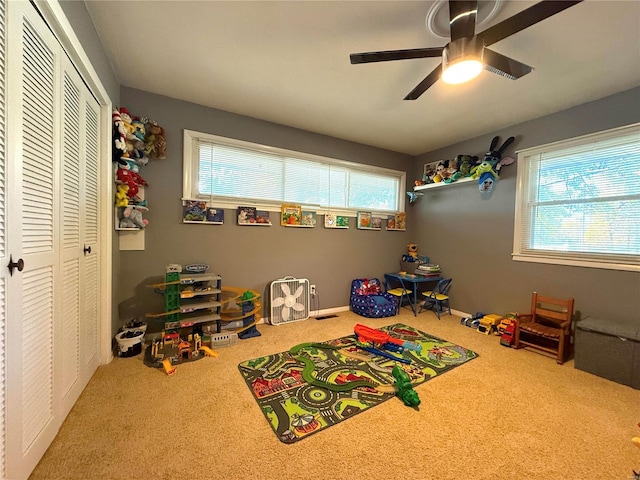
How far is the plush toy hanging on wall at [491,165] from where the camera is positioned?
120 inches

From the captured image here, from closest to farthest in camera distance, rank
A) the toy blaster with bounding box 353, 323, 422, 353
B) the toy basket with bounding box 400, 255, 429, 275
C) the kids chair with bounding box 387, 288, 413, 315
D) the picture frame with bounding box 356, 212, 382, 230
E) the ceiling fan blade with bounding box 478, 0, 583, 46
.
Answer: the ceiling fan blade with bounding box 478, 0, 583, 46 < the toy blaster with bounding box 353, 323, 422, 353 < the kids chair with bounding box 387, 288, 413, 315 < the picture frame with bounding box 356, 212, 382, 230 < the toy basket with bounding box 400, 255, 429, 275

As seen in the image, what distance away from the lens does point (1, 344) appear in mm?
905

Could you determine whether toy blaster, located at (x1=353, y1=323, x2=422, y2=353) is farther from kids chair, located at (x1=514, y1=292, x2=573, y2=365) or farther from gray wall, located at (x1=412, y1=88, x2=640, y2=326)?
gray wall, located at (x1=412, y1=88, x2=640, y2=326)

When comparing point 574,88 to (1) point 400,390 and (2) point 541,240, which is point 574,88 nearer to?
(2) point 541,240

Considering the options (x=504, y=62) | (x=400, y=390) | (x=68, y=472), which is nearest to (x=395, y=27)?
(x=504, y=62)

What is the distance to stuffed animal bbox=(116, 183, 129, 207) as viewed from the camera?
2174 mm

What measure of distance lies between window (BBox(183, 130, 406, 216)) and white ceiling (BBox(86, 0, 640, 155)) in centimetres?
44

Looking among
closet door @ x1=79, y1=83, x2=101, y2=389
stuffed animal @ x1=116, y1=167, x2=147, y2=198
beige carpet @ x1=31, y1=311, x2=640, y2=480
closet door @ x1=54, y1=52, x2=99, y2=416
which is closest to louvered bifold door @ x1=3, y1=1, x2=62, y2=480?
closet door @ x1=54, y1=52, x2=99, y2=416

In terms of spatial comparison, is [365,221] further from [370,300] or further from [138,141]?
[138,141]

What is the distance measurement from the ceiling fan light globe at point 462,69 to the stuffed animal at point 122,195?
8.81ft

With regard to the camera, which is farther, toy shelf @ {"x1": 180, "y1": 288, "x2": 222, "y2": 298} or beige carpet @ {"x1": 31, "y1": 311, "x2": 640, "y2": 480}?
toy shelf @ {"x1": 180, "y1": 288, "x2": 222, "y2": 298}

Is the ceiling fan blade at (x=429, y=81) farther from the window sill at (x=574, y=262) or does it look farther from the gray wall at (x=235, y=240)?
the window sill at (x=574, y=262)

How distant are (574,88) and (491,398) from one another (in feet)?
9.11

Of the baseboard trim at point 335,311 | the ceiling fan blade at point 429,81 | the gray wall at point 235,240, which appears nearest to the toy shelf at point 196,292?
the gray wall at point 235,240
